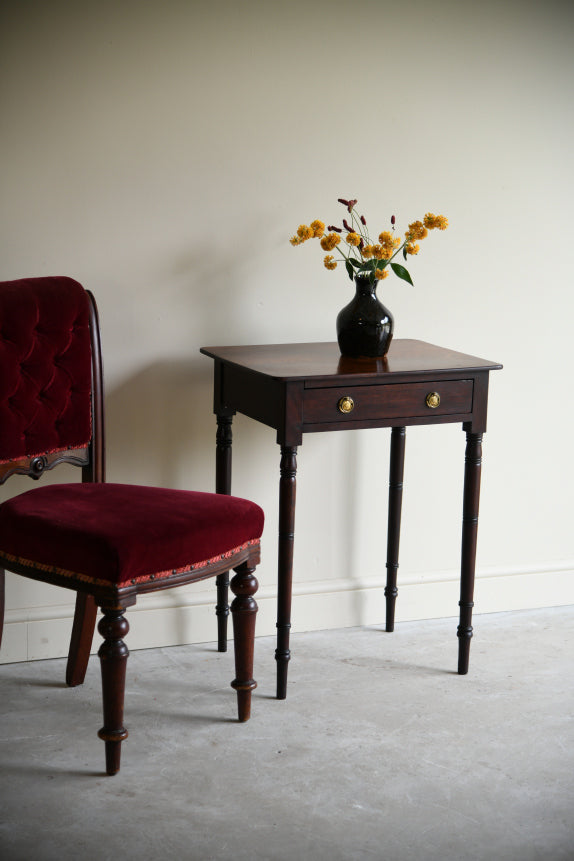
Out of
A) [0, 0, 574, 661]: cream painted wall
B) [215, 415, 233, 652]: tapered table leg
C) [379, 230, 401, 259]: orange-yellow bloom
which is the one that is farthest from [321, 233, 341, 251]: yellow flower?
[215, 415, 233, 652]: tapered table leg

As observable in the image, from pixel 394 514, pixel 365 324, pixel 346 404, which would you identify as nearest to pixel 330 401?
pixel 346 404

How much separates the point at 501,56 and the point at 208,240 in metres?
1.00

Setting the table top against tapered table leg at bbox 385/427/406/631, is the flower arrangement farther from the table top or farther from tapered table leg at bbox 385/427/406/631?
tapered table leg at bbox 385/427/406/631

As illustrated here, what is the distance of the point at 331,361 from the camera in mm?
2385

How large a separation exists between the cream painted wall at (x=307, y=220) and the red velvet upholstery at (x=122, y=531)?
470 mm

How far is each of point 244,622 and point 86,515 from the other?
1.41 ft

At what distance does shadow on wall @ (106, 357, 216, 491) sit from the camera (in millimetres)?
2588

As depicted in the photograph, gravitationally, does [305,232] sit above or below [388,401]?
above

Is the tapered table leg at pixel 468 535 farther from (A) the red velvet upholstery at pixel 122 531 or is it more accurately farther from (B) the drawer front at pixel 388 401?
(A) the red velvet upholstery at pixel 122 531

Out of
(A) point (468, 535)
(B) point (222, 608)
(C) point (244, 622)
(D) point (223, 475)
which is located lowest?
(B) point (222, 608)

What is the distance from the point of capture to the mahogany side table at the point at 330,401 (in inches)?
87.4

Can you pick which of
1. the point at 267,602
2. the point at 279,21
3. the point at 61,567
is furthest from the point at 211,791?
the point at 279,21

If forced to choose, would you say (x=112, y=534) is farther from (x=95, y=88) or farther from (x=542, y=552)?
(x=542, y=552)

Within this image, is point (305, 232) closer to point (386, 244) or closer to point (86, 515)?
point (386, 244)
